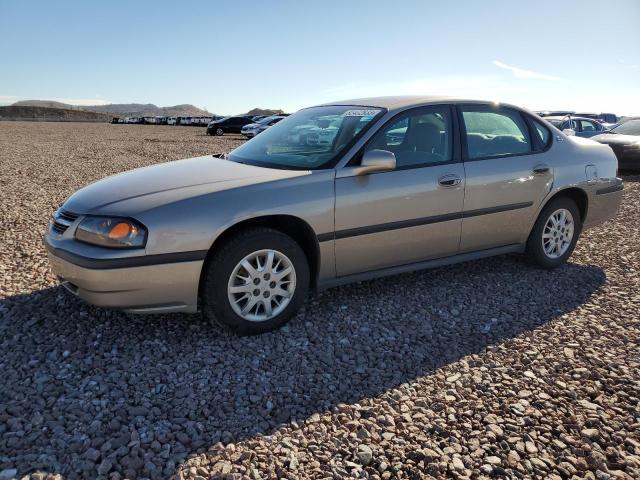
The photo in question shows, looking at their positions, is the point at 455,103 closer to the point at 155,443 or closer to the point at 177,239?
the point at 177,239

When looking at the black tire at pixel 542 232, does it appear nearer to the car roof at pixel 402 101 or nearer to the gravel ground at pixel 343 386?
the gravel ground at pixel 343 386

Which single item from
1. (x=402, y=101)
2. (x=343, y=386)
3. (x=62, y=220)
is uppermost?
(x=402, y=101)

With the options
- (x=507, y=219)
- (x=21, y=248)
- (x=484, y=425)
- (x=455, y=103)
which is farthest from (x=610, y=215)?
(x=21, y=248)

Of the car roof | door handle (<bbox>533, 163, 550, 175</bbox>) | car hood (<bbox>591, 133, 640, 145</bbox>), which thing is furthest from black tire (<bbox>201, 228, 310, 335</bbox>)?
car hood (<bbox>591, 133, 640, 145</bbox>)

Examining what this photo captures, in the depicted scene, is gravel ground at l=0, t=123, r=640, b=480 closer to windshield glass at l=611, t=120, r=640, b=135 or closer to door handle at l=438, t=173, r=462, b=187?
door handle at l=438, t=173, r=462, b=187

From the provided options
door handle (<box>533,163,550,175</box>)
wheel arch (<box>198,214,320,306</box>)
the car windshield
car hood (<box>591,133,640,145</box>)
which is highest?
the car windshield

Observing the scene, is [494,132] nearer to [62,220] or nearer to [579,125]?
[62,220]

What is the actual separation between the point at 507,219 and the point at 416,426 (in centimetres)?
251

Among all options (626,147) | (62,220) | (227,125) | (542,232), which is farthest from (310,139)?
(227,125)

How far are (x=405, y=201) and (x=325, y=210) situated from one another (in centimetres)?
68

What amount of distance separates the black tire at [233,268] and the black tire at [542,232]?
242cm

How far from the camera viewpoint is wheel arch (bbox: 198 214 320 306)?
3375mm

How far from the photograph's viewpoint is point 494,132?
4.53 meters

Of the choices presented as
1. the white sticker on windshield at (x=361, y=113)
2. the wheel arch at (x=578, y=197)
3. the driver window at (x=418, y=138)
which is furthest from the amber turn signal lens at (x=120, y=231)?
the wheel arch at (x=578, y=197)
